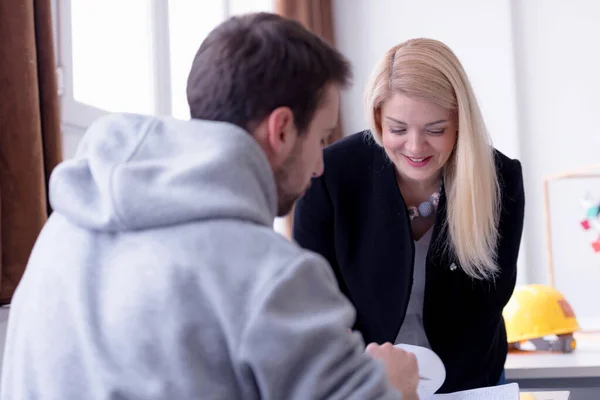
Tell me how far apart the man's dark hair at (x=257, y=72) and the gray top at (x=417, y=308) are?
36.8 inches

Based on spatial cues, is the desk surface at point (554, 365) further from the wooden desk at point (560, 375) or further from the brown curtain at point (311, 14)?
the brown curtain at point (311, 14)

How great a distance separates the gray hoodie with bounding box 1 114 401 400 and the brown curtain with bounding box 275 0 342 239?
3.05 m

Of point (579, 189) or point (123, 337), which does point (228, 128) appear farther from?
point (579, 189)

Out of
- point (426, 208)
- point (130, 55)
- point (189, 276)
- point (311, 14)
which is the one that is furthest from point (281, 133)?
point (311, 14)

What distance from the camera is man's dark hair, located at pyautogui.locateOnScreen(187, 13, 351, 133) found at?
82 cm

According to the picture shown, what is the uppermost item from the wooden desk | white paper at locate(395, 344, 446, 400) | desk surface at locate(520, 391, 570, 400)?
white paper at locate(395, 344, 446, 400)

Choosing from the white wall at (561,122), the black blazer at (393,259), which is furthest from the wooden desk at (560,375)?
the white wall at (561,122)

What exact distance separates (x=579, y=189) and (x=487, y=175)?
2.80 metres

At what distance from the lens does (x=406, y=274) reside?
166cm

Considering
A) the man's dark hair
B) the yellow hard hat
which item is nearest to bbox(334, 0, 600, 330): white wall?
the yellow hard hat

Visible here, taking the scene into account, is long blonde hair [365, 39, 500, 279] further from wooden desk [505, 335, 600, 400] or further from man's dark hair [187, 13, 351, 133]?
man's dark hair [187, 13, 351, 133]

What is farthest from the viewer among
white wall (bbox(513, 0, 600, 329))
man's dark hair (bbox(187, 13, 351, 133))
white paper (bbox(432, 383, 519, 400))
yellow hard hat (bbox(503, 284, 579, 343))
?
white wall (bbox(513, 0, 600, 329))

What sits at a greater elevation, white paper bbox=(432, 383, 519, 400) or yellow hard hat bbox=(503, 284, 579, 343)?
white paper bbox=(432, 383, 519, 400)

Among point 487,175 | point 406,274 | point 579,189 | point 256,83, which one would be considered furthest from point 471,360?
point 579,189
